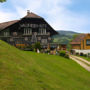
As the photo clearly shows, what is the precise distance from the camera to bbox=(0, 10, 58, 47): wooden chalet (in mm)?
45016

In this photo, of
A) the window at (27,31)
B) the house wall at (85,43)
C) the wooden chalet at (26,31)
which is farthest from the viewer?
the house wall at (85,43)

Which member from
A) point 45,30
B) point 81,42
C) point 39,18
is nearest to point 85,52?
point 81,42

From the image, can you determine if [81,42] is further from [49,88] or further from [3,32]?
[49,88]

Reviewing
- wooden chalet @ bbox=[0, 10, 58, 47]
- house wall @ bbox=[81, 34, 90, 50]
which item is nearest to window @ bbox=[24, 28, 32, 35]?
wooden chalet @ bbox=[0, 10, 58, 47]

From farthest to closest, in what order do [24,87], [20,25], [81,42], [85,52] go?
[81,42]
[85,52]
[20,25]
[24,87]

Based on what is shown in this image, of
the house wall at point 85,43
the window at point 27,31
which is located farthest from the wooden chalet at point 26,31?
the house wall at point 85,43

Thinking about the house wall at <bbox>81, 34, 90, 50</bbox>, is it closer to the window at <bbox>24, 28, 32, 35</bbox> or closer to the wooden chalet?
the wooden chalet

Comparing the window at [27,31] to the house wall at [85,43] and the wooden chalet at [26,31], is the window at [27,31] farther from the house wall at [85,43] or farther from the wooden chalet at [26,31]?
the house wall at [85,43]

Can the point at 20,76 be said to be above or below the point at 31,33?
below

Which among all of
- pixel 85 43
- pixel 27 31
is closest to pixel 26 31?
pixel 27 31

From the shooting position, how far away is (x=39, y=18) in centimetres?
4566

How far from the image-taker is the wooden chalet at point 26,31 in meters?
45.0

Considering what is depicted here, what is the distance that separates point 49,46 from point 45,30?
5.59 meters

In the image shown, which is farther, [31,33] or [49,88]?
[31,33]
